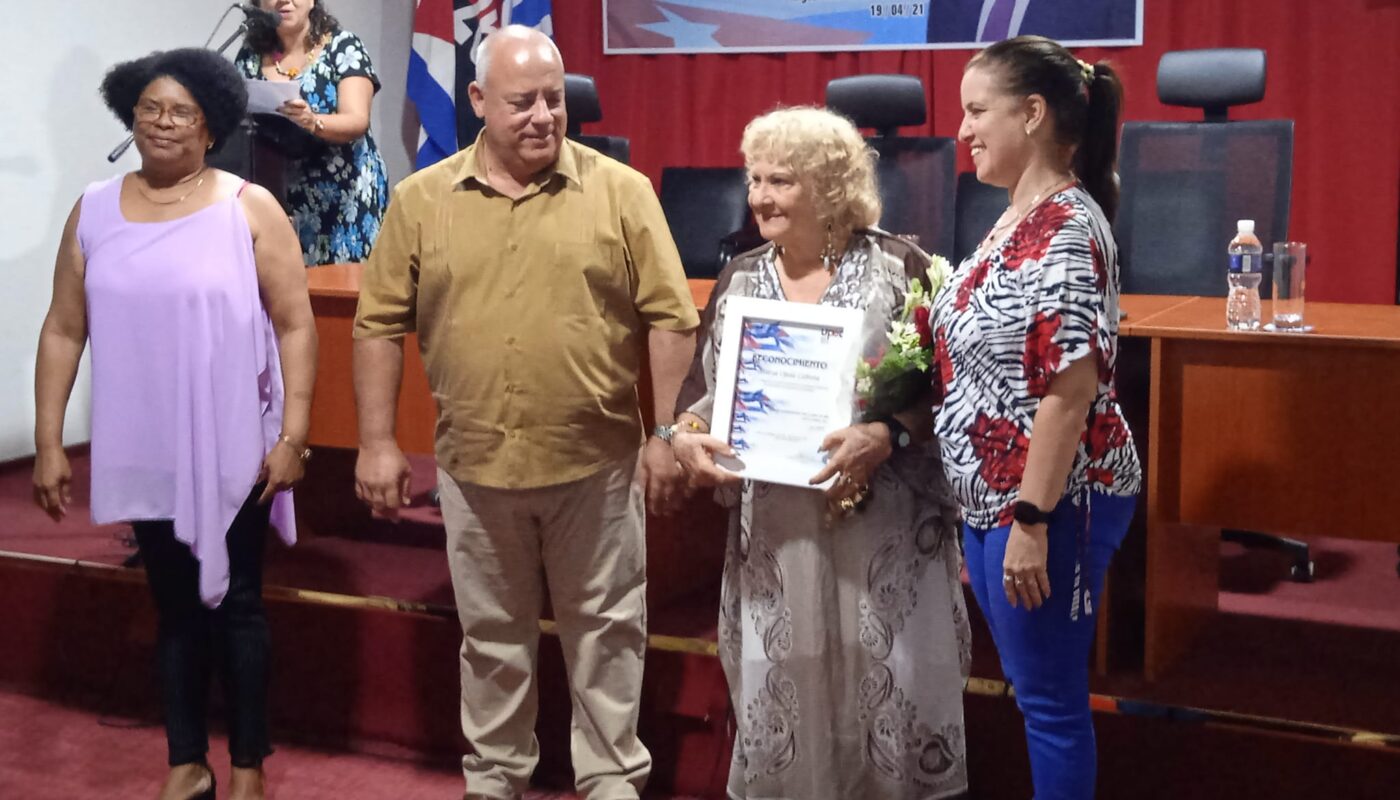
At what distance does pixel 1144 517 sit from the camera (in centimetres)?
258

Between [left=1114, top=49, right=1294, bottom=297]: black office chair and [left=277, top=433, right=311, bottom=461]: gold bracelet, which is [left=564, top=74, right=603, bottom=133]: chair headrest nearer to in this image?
[left=1114, top=49, right=1294, bottom=297]: black office chair

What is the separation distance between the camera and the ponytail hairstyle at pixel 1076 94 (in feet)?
5.85

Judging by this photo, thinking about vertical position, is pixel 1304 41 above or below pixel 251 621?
above

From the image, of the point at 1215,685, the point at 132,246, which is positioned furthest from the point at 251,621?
the point at 1215,685

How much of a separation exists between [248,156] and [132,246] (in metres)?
0.90

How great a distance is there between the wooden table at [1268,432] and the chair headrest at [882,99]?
A: 204 centimetres

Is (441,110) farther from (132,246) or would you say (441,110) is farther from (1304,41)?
(132,246)

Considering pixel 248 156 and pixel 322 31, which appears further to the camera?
pixel 322 31

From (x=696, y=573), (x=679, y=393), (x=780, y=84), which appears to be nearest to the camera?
(x=679, y=393)

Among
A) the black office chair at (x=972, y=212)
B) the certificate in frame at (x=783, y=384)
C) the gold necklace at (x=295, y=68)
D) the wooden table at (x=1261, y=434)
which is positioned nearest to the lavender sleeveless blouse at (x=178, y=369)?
the certificate in frame at (x=783, y=384)

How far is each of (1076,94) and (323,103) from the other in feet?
7.57

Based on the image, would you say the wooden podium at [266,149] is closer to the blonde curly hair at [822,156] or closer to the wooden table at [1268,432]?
the blonde curly hair at [822,156]

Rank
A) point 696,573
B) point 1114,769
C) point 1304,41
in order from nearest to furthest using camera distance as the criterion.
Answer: point 1114,769 → point 696,573 → point 1304,41

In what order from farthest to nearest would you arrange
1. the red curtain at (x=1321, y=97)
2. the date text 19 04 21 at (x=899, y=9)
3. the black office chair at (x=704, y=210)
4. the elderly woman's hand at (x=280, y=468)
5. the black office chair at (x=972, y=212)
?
the date text 19 04 21 at (x=899, y=9)
the black office chair at (x=704, y=210)
the red curtain at (x=1321, y=97)
the black office chair at (x=972, y=212)
the elderly woman's hand at (x=280, y=468)
